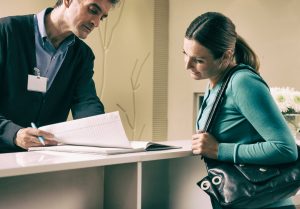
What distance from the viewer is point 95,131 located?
1497mm

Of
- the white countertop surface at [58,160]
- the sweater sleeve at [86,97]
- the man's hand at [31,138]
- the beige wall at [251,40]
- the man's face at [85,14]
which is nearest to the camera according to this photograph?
the white countertop surface at [58,160]

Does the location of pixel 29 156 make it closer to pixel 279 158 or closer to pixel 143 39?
pixel 279 158

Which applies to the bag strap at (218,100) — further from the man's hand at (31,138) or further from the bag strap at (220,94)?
the man's hand at (31,138)

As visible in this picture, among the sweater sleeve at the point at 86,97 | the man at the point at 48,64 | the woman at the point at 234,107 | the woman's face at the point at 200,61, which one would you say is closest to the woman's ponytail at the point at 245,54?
the woman at the point at 234,107

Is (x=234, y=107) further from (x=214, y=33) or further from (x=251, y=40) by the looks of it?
(x=251, y=40)

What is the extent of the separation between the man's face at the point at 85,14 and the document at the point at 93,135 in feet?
2.09

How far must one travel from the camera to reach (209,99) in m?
1.55

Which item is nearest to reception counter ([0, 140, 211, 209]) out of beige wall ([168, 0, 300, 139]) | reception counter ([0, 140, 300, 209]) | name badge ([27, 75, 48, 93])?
reception counter ([0, 140, 300, 209])

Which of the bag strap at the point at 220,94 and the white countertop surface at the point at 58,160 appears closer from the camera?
the white countertop surface at the point at 58,160

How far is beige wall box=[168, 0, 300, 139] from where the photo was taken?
156 inches

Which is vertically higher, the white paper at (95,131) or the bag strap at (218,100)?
the bag strap at (218,100)

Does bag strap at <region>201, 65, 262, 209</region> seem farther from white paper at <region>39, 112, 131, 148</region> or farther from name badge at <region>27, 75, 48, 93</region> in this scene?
name badge at <region>27, 75, 48, 93</region>

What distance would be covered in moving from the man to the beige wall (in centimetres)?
234

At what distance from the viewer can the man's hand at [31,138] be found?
1.55m
